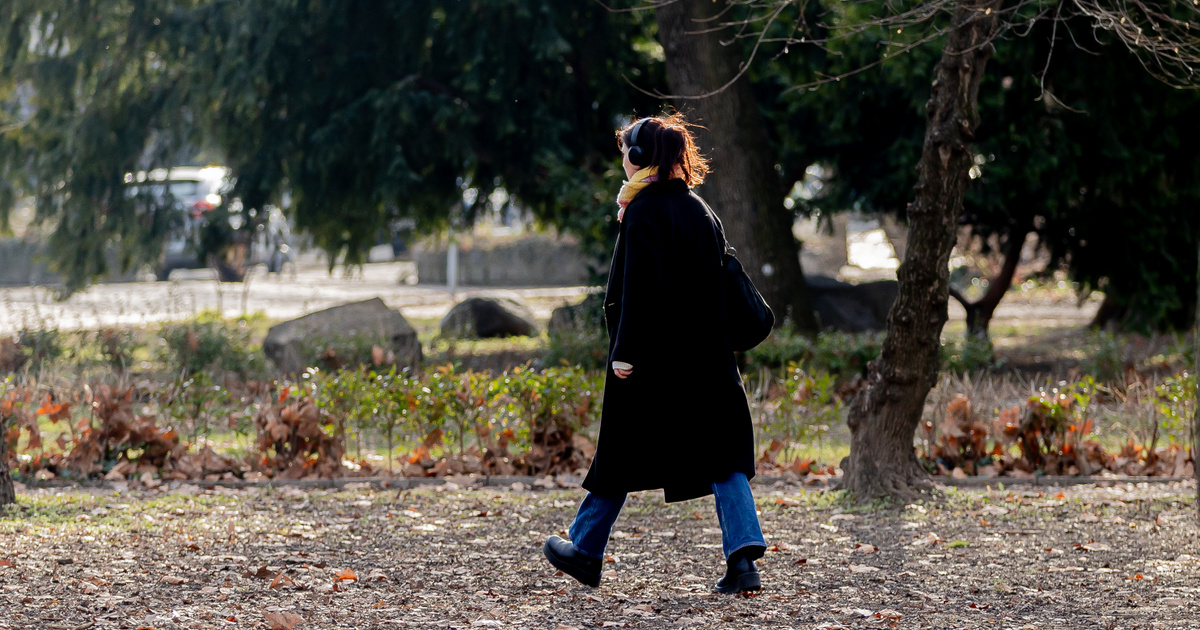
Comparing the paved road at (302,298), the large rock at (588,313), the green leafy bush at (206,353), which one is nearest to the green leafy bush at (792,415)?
the large rock at (588,313)

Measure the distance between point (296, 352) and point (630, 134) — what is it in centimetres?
755

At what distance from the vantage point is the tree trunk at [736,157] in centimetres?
1027

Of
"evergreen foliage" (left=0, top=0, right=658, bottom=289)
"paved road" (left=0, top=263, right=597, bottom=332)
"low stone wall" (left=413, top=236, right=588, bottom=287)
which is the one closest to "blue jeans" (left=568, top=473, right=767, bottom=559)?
"evergreen foliage" (left=0, top=0, right=658, bottom=289)

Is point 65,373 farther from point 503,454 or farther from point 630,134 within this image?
point 630,134

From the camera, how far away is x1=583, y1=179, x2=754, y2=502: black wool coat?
4.22m

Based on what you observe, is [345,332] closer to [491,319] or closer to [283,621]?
[491,319]

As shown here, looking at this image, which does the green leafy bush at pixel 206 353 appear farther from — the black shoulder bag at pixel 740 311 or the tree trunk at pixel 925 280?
the black shoulder bag at pixel 740 311

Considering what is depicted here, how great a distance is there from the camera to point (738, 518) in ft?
13.9

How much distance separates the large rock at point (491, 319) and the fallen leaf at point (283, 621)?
11143 millimetres

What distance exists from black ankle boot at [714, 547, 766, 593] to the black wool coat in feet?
0.83

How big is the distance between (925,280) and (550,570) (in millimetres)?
2398

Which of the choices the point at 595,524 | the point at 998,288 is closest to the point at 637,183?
the point at 595,524

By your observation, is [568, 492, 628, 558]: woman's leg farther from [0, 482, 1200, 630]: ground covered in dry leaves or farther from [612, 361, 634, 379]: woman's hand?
[612, 361, 634, 379]: woman's hand

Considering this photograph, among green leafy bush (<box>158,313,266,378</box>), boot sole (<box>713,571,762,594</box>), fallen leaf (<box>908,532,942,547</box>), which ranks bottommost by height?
fallen leaf (<box>908,532,942,547</box>)
